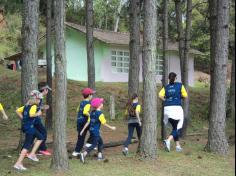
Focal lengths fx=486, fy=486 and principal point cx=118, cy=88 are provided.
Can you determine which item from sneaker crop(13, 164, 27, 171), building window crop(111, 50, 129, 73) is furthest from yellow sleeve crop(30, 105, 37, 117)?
building window crop(111, 50, 129, 73)

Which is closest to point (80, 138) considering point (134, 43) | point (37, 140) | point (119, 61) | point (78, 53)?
point (37, 140)

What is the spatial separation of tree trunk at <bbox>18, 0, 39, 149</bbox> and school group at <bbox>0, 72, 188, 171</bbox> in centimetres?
97

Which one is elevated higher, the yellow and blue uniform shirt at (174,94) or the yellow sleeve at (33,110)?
the yellow and blue uniform shirt at (174,94)

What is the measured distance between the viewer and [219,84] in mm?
12125

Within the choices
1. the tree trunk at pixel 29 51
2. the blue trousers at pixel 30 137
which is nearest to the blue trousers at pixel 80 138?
the blue trousers at pixel 30 137

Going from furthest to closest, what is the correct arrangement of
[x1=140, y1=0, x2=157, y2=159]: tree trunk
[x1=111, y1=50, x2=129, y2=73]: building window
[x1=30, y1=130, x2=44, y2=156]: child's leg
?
[x1=111, y1=50, x2=129, y2=73]: building window → [x1=140, y1=0, x2=157, y2=159]: tree trunk → [x1=30, y1=130, x2=44, y2=156]: child's leg

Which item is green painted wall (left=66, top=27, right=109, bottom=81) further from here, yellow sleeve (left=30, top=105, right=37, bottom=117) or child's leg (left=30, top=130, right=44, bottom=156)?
yellow sleeve (left=30, top=105, right=37, bottom=117)

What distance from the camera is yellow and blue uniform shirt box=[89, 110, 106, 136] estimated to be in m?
10.8

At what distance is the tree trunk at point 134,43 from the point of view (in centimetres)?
1784

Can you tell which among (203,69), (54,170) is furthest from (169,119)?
(203,69)

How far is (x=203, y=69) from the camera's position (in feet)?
129

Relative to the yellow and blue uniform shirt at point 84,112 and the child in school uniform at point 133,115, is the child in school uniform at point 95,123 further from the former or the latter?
the child in school uniform at point 133,115

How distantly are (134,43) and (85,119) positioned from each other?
794 centimetres

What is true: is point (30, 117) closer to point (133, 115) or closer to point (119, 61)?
point (133, 115)
